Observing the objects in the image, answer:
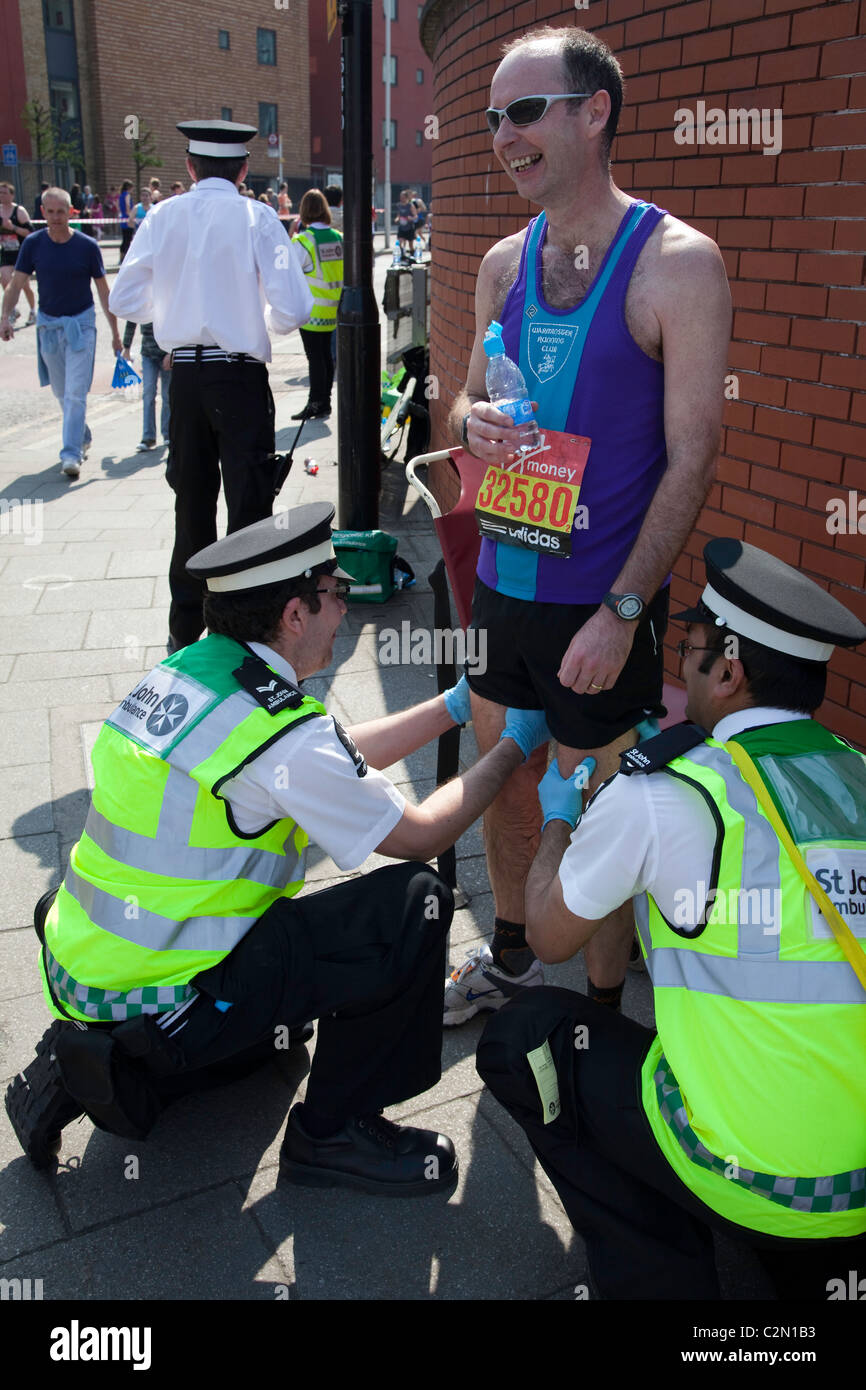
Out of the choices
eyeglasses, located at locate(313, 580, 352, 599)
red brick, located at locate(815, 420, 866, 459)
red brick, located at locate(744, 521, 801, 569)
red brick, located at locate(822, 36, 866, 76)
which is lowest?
red brick, located at locate(744, 521, 801, 569)

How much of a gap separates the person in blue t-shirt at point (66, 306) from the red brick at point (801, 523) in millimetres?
6315

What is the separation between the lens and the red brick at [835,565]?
2941 millimetres

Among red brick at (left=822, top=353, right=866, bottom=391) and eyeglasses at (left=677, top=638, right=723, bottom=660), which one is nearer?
eyeglasses at (left=677, top=638, right=723, bottom=660)

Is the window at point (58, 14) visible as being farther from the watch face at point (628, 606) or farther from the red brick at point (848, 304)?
the watch face at point (628, 606)

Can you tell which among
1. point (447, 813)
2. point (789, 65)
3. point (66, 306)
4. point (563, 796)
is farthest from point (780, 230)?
point (66, 306)

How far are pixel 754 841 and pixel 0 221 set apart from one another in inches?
749

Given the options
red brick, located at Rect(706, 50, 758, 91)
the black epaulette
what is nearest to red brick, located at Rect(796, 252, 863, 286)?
red brick, located at Rect(706, 50, 758, 91)

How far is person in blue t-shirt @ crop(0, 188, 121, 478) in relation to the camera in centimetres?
823

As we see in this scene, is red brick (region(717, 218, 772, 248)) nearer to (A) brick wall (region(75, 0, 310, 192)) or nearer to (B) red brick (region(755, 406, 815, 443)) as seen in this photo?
(B) red brick (region(755, 406, 815, 443))

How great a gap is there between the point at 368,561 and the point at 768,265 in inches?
115

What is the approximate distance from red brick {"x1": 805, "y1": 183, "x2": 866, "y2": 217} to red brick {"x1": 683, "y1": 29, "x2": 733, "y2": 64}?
637 mm
